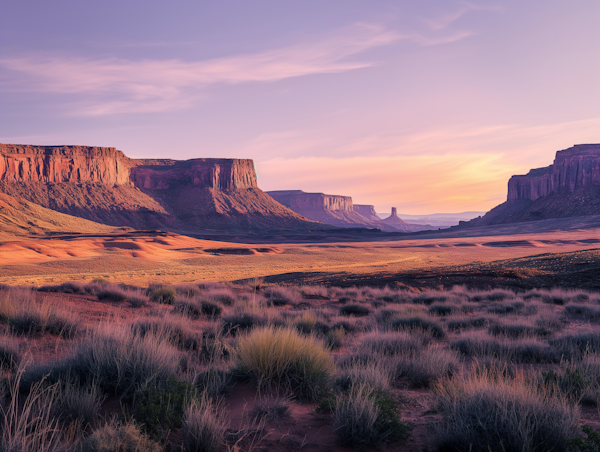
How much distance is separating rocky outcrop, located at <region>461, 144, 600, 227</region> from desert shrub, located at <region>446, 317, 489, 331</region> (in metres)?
138

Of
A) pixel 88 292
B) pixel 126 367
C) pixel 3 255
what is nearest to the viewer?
pixel 126 367

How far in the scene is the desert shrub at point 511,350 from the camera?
6668 mm

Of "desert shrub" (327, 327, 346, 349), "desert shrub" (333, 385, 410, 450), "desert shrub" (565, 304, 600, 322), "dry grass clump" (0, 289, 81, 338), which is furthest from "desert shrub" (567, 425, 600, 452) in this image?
"desert shrub" (565, 304, 600, 322)

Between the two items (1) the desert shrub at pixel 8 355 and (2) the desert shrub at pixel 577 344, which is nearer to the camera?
(1) the desert shrub at pixel 8 355

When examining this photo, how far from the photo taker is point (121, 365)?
13.3 feet

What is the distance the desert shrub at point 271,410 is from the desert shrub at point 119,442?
1215mm

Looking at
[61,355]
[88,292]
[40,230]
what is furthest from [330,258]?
[40,230]

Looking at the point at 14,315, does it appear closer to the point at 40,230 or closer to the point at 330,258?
the point at 330,258

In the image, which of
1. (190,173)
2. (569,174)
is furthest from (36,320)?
(569,174)

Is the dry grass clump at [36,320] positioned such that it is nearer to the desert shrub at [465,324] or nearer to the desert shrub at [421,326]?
the desert shrub at [421,326]

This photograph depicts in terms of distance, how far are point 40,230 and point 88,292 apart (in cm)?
7995

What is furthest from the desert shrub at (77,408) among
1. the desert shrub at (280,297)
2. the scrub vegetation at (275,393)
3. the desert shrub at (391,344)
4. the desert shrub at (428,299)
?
the desert shrub at (428,299)

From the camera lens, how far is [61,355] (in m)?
5.50

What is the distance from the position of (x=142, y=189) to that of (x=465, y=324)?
503 ft
